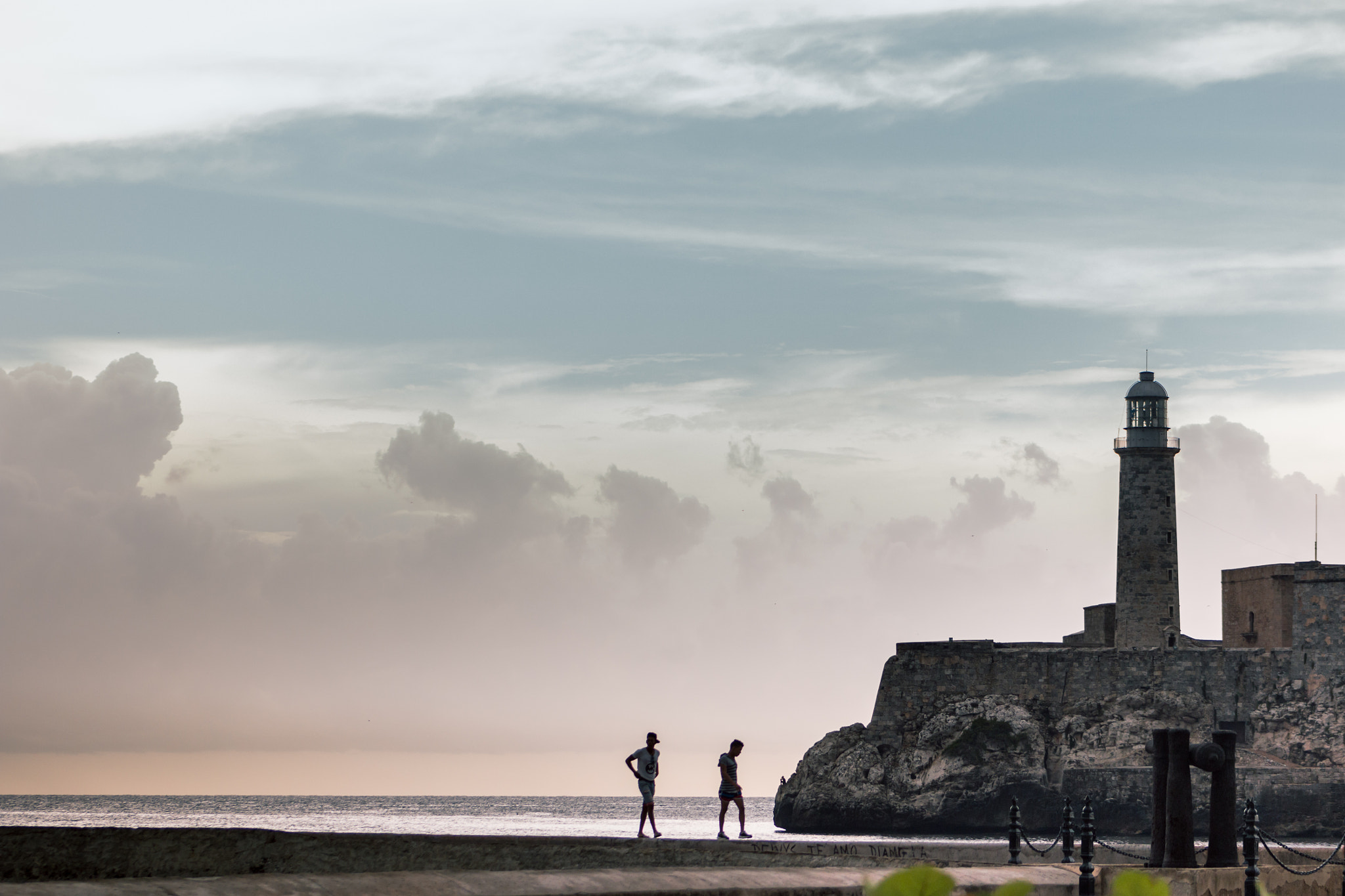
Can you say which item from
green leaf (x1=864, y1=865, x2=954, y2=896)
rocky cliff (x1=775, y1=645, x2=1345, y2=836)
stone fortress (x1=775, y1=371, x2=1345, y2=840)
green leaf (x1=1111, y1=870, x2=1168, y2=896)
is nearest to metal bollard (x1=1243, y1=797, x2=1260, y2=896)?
green leaf (x1=1111, y1=870, x2=1168, y2=896)

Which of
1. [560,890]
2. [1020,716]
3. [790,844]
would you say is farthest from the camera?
[1020,716]

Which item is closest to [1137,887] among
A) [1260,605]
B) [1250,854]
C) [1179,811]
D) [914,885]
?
[914,885]

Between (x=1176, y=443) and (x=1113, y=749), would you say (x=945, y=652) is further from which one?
(x=1176, y=443)

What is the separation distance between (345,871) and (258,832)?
0.70 metres

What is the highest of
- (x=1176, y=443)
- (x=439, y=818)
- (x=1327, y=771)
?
(x=1176, y=443)

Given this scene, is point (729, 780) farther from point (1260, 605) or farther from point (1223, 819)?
point (1260, 605)

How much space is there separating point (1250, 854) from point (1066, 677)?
165ft

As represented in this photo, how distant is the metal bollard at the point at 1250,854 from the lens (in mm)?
A: 13477

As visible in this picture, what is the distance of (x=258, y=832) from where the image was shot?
9.08m

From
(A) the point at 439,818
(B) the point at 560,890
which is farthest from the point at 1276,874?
(A) the point at 439,818

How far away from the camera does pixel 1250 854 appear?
13938mm

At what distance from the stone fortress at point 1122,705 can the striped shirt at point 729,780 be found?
137ft

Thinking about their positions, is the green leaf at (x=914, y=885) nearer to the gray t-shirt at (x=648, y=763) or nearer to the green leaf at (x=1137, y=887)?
the green leaf at (x=1137, y=887)

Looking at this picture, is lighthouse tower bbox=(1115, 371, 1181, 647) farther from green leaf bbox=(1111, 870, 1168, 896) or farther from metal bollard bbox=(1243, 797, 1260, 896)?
green leaf bbox=(1111, 870, 1168, 896)
